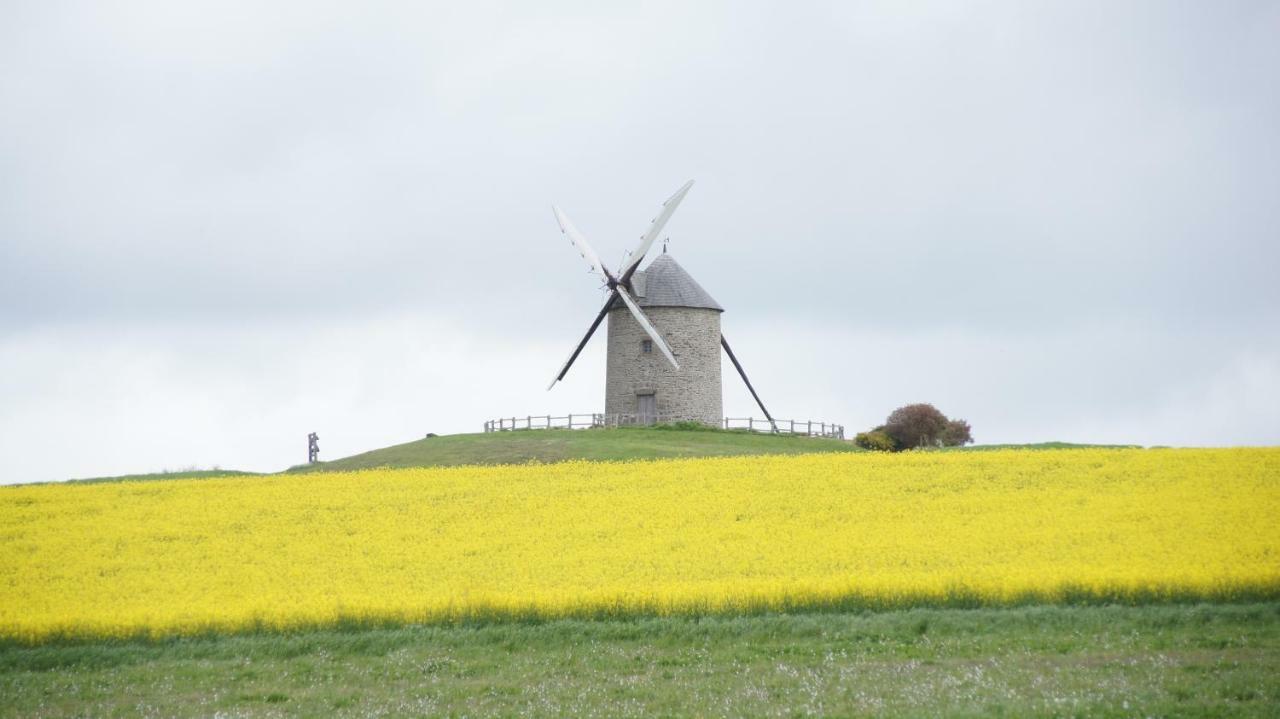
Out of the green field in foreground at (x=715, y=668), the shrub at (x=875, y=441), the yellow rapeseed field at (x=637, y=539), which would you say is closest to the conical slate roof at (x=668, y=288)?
the shrub at (x=875, y=441)

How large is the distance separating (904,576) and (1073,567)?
2.98 meters

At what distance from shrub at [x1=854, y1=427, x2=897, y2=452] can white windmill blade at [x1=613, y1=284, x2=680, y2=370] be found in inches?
315

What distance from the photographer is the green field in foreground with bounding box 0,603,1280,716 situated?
15.9 m

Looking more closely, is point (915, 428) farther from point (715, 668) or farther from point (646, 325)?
point (715, 668)

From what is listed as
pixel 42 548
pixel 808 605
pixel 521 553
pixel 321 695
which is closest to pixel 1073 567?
pixel 808 605

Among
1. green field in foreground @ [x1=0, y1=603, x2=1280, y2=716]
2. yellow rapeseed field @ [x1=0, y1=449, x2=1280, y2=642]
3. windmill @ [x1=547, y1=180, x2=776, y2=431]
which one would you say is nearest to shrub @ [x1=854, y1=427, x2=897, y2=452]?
windmill @ [x1=547, y1=180, x2=776, y2=431]

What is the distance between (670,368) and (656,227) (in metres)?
6.16

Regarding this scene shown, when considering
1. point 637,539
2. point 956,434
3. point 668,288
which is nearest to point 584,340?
point 668,288

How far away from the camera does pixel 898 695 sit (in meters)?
16.1

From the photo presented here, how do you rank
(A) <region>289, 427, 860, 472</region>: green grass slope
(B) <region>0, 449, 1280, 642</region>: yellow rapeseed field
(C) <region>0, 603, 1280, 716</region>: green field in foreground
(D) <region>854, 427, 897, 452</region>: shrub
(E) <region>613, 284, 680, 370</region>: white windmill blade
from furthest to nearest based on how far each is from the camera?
(E) <region>613, 284, 680, 370</region>: white windmill blade < (D) <region>854, 427, 897, 452</region>: shrub < (A) <region>289, 427, 860, 472</region>: green grass slope < (B) <region>0, 449, 1280, 642</region>: yellow rapeseed field < (C) <region>0, 603, 1280, 716</region>: green field in foreground

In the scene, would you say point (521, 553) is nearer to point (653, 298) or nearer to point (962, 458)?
point (962, 458)

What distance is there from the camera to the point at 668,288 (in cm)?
5731

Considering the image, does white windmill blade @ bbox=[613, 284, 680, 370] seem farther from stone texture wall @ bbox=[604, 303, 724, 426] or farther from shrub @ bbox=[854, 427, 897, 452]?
shrub @ bbox=[854, 427, 897, 452]

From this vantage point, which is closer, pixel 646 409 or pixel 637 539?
pixel 637 539
